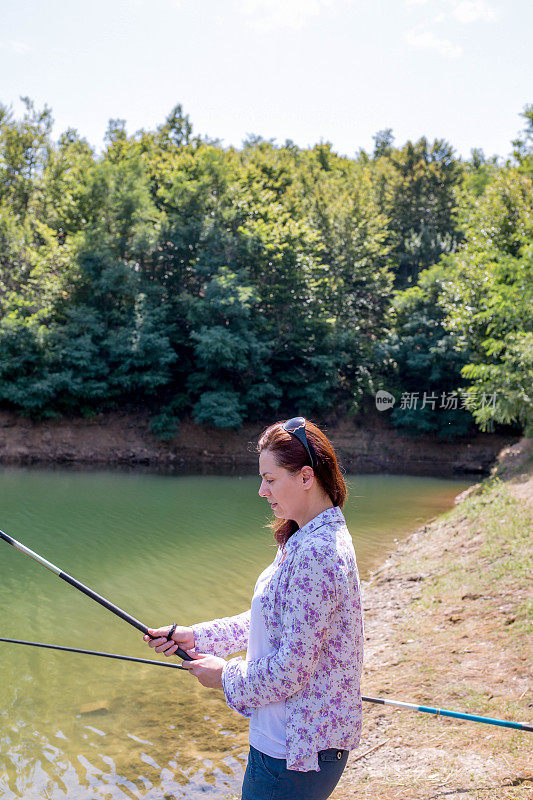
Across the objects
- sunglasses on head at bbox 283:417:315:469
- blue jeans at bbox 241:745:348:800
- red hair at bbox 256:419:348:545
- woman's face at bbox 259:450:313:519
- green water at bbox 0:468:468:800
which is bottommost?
green water at bbox 0:468:468:800

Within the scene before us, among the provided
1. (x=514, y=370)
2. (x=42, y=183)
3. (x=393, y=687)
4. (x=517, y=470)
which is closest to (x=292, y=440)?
(x=393, y=687)

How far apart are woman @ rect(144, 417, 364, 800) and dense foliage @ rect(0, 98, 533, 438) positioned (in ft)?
57.6

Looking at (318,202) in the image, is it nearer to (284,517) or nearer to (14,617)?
(14,617)

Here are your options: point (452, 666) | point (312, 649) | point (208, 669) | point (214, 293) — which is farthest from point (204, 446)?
point (312, 649)

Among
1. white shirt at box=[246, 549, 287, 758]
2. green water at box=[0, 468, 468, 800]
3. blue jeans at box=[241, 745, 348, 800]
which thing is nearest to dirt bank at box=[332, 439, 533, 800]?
green water at box=[0, 468, 468, 800]

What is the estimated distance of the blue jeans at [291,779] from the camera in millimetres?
1716

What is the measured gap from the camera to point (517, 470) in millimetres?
Result: 12586

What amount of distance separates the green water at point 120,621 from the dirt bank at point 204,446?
5.70 meters

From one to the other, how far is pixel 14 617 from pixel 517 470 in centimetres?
921

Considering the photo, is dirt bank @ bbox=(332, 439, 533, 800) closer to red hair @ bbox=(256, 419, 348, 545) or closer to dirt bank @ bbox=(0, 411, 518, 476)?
red hair @ bbox=(256, 419, 348, 545)

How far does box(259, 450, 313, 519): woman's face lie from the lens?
5.98 ft

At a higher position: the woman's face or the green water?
the woman's face

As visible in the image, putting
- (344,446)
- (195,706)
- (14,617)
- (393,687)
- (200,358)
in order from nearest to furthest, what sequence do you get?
(393,687) < (195,706) < (14,617) < (200,358) < (344,446)

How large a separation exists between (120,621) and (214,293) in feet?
57.9
